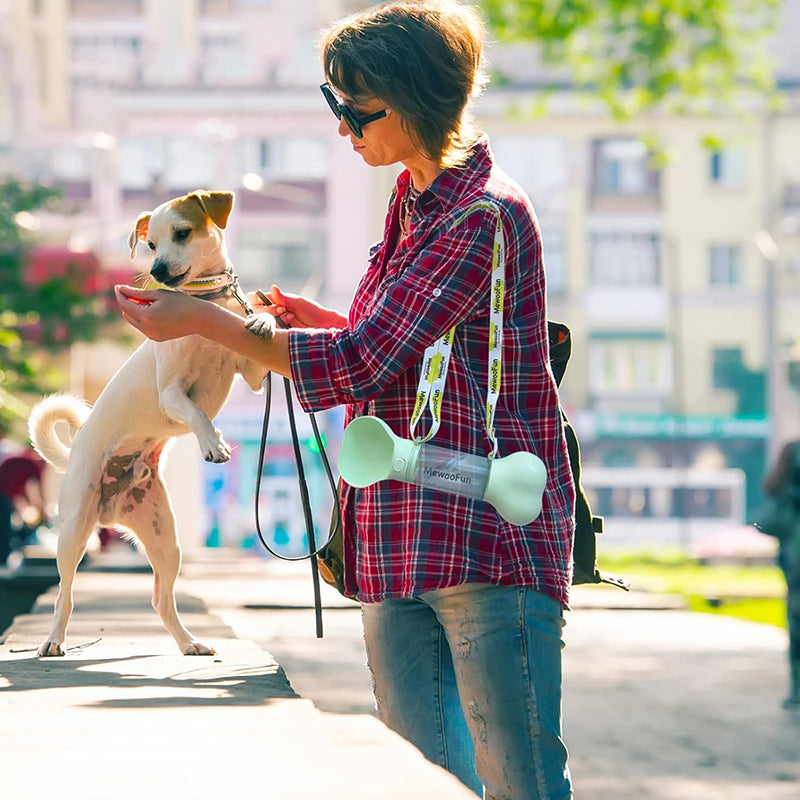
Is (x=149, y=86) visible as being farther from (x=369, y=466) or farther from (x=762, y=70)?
(x=369, y=466)

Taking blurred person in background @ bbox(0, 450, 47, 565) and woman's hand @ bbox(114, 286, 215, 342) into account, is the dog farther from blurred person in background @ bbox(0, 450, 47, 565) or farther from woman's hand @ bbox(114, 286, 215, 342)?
blurred person in background @ bbox(0, 450, 47, 565)

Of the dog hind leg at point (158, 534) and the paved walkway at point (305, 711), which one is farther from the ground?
the dog hind leg at point (158, 534)

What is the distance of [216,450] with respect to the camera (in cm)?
390

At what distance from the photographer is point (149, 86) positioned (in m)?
43.5

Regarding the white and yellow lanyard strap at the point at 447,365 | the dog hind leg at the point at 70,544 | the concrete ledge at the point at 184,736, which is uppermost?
the white and yellow lanyard strap at the point at 447,365

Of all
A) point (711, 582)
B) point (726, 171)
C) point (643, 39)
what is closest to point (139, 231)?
point (643, 39)

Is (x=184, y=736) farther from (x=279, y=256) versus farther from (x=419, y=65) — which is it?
Result: (x=279, y=256)

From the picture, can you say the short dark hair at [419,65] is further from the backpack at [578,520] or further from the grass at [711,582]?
the grass at [711,582]

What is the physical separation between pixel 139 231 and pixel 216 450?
2.62 feet

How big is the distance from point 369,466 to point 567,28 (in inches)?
618

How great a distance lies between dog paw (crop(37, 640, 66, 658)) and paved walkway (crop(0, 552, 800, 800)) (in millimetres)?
42

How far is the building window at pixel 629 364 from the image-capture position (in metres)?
→ 42.5

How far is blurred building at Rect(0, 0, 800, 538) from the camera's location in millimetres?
42375

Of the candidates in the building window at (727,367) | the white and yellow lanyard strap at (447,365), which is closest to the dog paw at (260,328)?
the white and yellow lanyard strap at (447,365)
